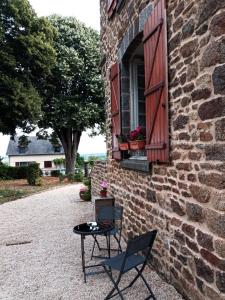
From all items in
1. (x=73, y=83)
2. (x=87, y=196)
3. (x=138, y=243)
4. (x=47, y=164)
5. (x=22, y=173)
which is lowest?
(x=87, y=196)

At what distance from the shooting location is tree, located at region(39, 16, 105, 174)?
2009 cm

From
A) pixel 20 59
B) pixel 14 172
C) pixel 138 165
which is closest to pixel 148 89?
pixel 138 165

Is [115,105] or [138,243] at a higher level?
[115,105]

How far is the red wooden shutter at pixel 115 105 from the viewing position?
6.00 m

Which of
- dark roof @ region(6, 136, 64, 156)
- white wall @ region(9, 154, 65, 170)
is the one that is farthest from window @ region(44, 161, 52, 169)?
dark roof @ region(6, 136, 64, 156)

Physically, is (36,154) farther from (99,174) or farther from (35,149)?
(99,174)

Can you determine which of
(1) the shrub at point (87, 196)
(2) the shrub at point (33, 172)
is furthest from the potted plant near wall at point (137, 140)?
(2) the shrub at point (33, 172)

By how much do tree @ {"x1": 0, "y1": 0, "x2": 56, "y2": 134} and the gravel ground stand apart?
6.48 meters

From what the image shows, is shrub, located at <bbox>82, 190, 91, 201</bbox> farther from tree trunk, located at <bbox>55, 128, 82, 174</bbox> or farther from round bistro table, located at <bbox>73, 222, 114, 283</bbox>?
tree trunk, located at <bbox>55, 128, 82, 174</bbox>

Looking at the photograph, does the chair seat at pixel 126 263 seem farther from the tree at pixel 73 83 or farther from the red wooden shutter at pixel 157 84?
the tree at pixel 73 83

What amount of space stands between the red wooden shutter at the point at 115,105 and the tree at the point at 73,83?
540 inches

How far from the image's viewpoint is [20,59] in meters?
15.2

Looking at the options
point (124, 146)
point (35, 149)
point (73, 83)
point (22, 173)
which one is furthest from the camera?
point (35, 149)

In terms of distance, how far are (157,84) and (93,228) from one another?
2.09 metres
